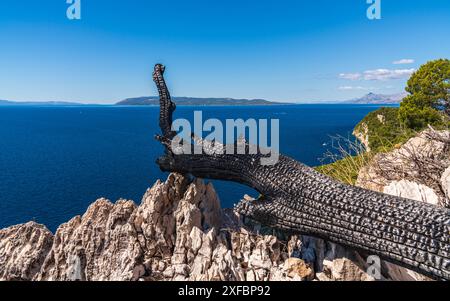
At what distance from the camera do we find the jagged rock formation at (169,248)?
555cm

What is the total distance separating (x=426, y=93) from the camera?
24344 millimetres

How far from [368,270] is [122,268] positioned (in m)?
4.74

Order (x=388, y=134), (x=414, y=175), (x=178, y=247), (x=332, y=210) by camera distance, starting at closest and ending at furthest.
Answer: (x=332, y=210), (x=178, y=247), (x=414, y=175), (x=388, y=134)

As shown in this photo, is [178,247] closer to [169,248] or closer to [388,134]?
[169,248]

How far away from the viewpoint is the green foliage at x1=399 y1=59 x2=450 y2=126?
2314cm

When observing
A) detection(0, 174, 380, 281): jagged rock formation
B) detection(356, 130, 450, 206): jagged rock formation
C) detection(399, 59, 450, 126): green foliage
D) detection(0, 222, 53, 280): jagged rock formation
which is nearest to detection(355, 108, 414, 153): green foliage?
detection(356, 130, 450, 206): jagged rock formation

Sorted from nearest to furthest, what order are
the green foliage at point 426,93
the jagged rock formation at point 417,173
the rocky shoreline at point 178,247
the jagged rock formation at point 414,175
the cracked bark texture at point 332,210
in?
the cracked bark texture at point 332,210 < the rocky shoreline at point 178,247 < the jagged rock formation at point 414,175 < the jagged rock formation at point 417,173 < the green foliage at point 426,93

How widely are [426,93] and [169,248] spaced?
26709mm

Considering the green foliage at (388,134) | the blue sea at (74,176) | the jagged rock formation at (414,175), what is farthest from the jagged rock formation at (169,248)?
the blue sea at (74,176)

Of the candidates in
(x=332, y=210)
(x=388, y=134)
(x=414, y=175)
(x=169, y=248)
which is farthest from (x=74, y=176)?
(x=332, y=210)

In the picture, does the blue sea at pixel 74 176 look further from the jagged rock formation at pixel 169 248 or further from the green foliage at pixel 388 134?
the jagged rock formation at pixel 169 248

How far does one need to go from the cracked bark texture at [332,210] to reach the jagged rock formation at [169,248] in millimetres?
813
